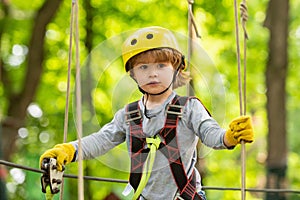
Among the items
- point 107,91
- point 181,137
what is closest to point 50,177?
point 181,137

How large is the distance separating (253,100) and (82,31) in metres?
2.73

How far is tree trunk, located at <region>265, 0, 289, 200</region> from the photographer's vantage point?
18.7 feet

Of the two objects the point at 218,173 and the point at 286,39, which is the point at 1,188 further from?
the point at 218,173

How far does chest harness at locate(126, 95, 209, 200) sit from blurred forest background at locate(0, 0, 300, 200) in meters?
2.09

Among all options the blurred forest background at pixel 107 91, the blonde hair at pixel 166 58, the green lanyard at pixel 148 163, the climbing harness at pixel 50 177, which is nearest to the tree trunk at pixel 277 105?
the blurred forest background at pixel 107 91

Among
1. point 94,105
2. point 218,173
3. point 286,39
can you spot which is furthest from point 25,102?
point 94,105

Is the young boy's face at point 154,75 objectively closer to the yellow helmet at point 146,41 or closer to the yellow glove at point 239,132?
the yellow helmet at point 146,41

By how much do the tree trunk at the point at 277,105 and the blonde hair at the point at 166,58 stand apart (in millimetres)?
3732

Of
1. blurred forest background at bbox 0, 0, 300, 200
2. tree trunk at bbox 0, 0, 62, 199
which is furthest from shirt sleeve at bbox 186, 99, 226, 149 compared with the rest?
tree trunk at bbox 0, 0, 62, 199

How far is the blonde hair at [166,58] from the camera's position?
6.47 feet

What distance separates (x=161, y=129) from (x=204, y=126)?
0.12 m

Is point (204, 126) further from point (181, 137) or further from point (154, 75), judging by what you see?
point (154, 75)

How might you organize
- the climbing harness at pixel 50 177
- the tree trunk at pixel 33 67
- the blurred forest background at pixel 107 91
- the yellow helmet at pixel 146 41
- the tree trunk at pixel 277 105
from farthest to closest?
1. the tree trunk at pixel 33 67
2. the blurred forest background at pixel 107 91
3. the tree trunk at pixel 277 105
4. the yellow helmet at pixel 146 41
5. the climbing harness at pixel 50 177

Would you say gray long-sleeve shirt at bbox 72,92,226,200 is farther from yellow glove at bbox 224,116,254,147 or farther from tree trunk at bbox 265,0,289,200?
tree trunk at bbox 265,0,289,200
